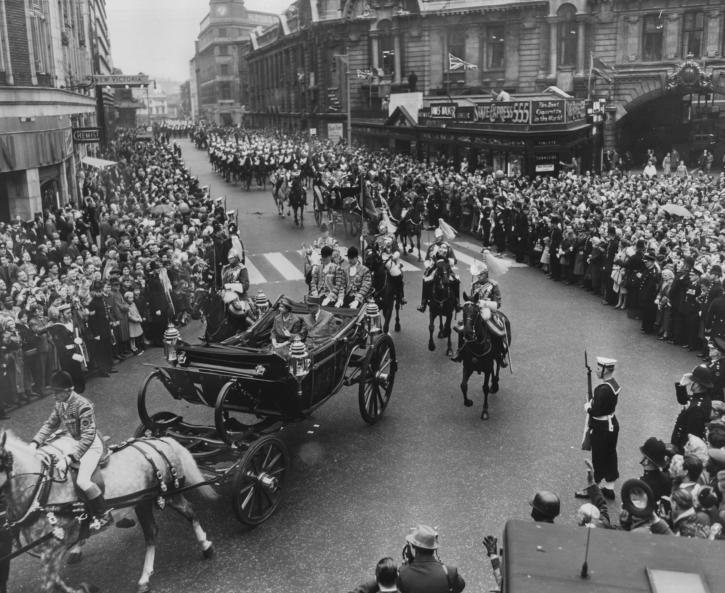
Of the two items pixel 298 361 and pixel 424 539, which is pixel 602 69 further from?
pixel 424 539

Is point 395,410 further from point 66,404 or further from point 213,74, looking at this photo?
point 213,74

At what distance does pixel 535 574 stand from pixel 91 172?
40.8 m

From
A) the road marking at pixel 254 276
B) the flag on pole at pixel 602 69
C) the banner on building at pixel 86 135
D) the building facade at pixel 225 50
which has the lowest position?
the road marking at pixel 254 276

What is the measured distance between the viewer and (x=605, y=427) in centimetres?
814

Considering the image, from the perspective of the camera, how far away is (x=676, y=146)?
42.3 metres

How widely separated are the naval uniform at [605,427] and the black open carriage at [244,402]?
3.18 m

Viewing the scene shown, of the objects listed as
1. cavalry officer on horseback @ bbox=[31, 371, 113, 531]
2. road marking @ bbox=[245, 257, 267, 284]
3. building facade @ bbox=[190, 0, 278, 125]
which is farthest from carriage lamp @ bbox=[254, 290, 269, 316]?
building facade @ bbox=[190, 0, 278, 125]

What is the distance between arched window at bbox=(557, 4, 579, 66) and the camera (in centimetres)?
4691

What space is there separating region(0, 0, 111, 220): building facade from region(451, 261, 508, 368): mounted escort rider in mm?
16112

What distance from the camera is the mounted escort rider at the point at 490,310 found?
416 inches

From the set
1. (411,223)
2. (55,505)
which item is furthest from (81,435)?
(411,223)

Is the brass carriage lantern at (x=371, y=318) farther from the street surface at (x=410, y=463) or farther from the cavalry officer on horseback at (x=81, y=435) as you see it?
the cavalry officer on horseback at (x=81, y=435)

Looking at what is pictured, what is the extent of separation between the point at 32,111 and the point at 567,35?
116 ft

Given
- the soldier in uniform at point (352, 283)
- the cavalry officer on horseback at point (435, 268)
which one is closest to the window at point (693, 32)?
the cavalry officer on horseback at point (435, 268)
